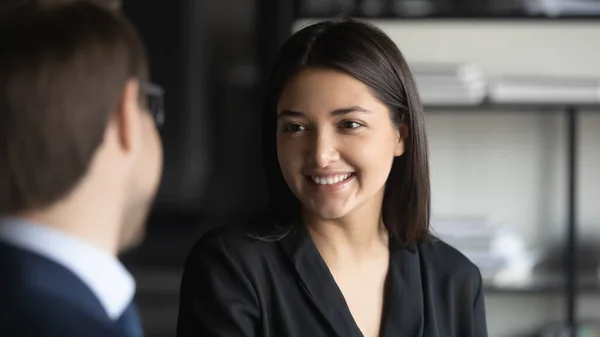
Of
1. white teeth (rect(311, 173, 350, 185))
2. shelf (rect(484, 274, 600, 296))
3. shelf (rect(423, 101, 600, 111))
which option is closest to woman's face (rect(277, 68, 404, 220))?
white teeth (rect(311, 173, 350, 185))

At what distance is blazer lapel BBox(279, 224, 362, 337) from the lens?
4.59 feet

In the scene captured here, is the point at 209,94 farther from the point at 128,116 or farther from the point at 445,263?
the point at 128,116

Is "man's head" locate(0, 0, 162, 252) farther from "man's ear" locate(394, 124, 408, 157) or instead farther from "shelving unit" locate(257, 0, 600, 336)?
"shelving unit" locate(257, 0, 600, 336)

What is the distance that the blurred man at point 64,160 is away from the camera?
80 centimetres

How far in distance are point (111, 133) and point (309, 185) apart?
0.57 m

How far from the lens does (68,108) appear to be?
808 mm

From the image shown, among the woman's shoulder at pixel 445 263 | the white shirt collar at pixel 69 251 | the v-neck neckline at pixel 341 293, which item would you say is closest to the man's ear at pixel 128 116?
the white shirt collar at pixel 69 251

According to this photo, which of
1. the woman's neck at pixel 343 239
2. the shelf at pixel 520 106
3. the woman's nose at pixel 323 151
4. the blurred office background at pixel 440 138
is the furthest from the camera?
the blurred office background at pixel 440 138

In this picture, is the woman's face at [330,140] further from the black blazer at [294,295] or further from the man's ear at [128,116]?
the man's ear at [128,116]

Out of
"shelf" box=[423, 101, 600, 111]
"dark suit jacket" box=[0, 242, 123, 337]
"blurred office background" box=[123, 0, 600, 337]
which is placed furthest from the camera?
"blurred office background" box=[123, 0, 600, 337]

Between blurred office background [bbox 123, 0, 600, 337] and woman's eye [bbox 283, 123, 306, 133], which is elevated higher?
woman's eye [bbox 283, 123, 306, 133]

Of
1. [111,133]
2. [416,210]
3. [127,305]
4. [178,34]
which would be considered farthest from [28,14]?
[178,34]

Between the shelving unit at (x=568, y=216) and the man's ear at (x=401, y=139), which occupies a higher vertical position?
the man's ear at (x=401, y=139)

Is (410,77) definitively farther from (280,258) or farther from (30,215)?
(30,215)
